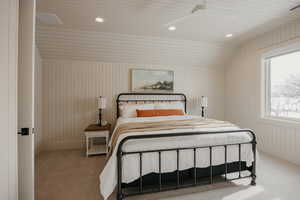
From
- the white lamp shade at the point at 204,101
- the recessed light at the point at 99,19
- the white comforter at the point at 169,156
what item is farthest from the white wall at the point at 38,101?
the white lamp shade at the point at 204,101

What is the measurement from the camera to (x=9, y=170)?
112cm

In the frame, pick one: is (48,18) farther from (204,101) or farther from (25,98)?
(204,101)

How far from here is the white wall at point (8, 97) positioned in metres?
1.07

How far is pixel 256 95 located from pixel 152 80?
2600mm

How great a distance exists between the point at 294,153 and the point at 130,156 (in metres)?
3.19

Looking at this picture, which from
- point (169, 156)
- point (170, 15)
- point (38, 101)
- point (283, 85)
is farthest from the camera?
point (38, 101)

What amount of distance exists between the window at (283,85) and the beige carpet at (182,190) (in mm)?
1070

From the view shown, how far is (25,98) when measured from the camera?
1.35 metres

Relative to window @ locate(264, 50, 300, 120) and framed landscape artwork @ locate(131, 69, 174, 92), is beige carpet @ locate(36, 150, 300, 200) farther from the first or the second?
framed landscape artwork @ locate(131, 69, 174, 92)

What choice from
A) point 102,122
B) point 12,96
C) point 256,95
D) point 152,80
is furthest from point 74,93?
point 256,95

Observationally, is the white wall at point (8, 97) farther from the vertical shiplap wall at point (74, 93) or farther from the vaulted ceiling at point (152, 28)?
the vertical shiplap wall at point (74, 93)

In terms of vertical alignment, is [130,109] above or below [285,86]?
below

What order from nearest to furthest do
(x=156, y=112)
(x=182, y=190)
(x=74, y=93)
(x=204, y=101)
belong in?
(x=182, y=190), (x=156, y=112), (x=74, y=93), (x=204, y=101)

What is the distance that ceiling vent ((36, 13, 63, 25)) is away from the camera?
2.59 meters
